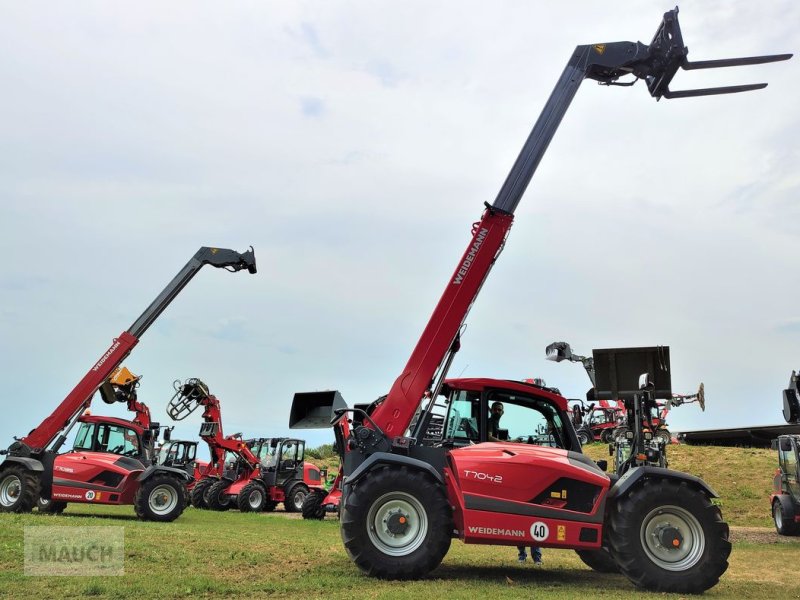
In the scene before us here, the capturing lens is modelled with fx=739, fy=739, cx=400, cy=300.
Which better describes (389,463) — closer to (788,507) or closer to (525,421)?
(525,421)

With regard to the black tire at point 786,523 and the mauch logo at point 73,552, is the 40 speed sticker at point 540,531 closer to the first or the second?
the mauch logo at point 73,552

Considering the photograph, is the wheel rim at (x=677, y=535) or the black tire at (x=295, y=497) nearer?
the wheel rim at (x=677, y=535)

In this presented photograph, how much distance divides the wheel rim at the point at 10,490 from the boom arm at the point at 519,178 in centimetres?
1238

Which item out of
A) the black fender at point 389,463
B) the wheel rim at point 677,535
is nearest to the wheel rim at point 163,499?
the black fender at point 389,463

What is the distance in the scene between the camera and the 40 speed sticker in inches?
352

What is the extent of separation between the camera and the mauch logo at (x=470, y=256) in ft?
34.4

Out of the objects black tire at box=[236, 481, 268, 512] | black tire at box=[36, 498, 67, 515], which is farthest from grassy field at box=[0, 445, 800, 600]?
black tire at box=[236, 481, 268, 512]

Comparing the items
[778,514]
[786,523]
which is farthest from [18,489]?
[778,514]

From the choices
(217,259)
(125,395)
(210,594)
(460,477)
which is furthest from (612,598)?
(125,395)

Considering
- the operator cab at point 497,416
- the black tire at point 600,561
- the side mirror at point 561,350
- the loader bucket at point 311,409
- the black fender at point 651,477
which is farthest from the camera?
the side mirror at point 561,350

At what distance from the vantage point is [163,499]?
18750 millimetres

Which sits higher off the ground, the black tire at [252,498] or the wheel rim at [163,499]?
the wheel rim at [163,499]

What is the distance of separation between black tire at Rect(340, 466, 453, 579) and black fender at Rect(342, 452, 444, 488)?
0.06 metres

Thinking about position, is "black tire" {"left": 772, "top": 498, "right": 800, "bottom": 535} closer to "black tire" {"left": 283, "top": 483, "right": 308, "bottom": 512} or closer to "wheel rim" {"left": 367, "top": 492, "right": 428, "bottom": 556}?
"wheel rim" {"left": 367, "top": 492, "right": 428, "bottom": 556}
